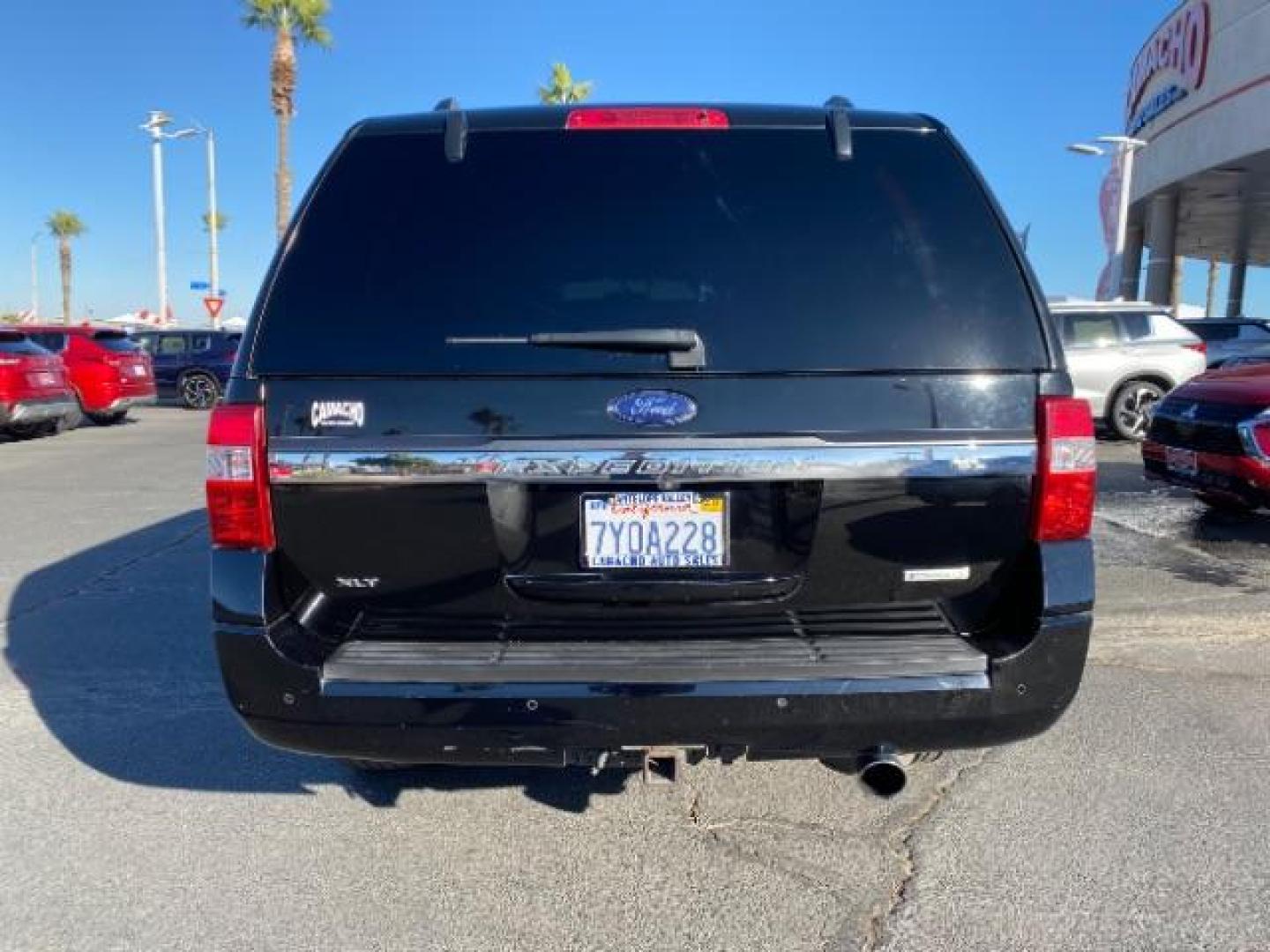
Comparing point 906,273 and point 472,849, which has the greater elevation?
point 906,273

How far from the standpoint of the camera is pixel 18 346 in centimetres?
1484

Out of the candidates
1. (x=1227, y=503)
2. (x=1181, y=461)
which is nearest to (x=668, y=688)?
(x=1181, y=461)

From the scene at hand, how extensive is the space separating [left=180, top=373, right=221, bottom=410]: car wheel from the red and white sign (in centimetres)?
2630

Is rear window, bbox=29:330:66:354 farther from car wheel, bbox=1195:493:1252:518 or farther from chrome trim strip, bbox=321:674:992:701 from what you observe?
chrome trim strip, bbox=321:674:992:701

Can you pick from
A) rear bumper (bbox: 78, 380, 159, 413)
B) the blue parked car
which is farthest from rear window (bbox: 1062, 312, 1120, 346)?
the blue parked car

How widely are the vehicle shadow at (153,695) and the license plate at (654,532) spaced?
115 cm

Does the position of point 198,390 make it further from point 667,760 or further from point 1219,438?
point 667,760

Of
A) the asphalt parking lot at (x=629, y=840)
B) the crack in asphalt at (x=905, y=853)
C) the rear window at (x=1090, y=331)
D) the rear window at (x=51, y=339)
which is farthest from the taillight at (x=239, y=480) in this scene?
the rear window at (x=51, y=339)

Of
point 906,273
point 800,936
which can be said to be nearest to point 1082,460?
point 906,273

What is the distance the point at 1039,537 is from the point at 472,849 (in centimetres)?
190

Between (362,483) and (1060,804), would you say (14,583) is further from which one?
(1060,804)

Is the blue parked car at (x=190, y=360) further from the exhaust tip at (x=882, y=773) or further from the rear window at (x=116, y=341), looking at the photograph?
the exhaust tip at (x=882, y=773)

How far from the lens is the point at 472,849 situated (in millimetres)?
3174

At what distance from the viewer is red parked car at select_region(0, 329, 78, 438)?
1447cm
